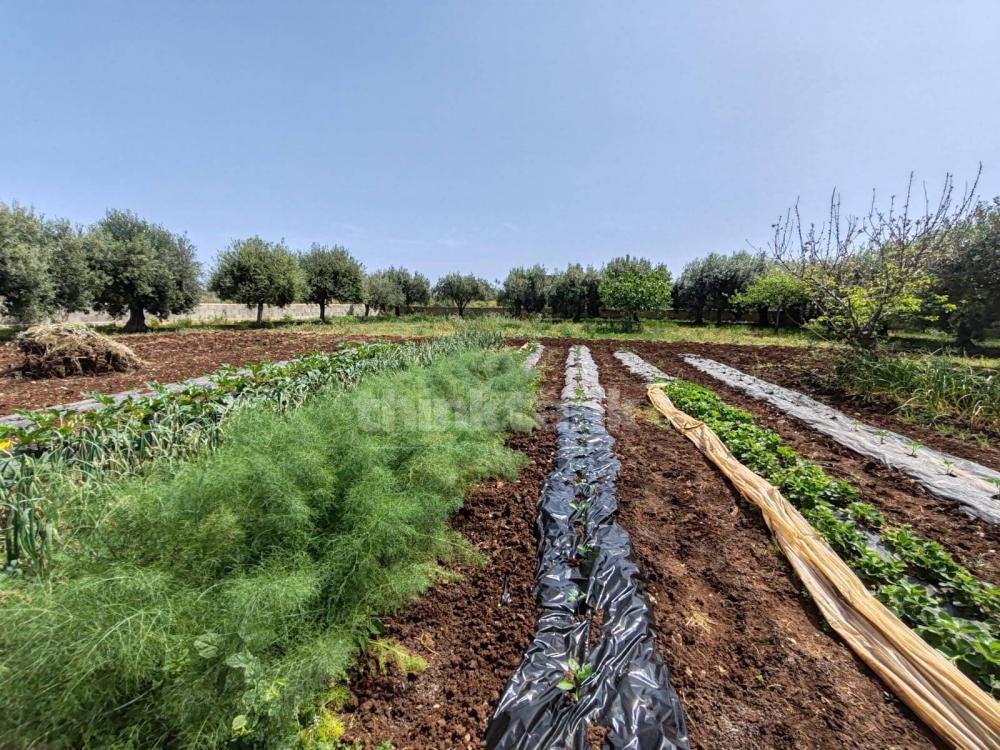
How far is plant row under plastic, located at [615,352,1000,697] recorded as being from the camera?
6.10ft

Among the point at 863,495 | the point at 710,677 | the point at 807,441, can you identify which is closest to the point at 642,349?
the point at 807,441

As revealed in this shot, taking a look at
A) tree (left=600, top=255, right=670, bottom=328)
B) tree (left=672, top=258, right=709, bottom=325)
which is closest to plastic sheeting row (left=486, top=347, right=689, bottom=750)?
tree (left=600, top=255, right=670, bottom=328)

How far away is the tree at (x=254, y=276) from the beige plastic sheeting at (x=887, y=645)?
24.8 metres

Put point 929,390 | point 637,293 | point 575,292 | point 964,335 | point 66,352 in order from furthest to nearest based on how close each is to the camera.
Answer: point 575,292 → point 637,293 → point 964,335 → point 66,352 → point 929,390

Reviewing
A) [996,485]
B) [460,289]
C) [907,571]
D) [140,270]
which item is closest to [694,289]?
[460,289]

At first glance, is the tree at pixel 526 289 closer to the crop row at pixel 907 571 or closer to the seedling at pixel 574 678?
the crop row at pixel 907 571

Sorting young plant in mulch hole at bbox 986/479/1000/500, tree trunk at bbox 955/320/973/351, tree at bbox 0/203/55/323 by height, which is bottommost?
young plant in mulch hole at bbox 986/479/1000/500

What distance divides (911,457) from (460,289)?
3274cm

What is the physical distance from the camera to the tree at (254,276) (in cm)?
2106

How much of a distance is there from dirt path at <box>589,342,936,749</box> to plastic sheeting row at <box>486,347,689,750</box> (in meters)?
0.12

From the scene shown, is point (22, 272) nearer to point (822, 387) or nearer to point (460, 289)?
point (822, 387)

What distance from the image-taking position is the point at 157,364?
8.67 metres

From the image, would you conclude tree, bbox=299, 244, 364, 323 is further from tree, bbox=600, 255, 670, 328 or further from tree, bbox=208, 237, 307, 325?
tree, bbox=600, 255, 670, 328

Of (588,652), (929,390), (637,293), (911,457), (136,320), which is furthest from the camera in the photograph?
(637,293)
